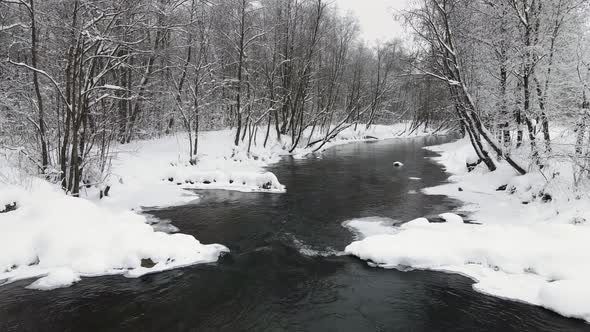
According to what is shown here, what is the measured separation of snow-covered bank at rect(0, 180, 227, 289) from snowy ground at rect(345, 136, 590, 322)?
204 inches

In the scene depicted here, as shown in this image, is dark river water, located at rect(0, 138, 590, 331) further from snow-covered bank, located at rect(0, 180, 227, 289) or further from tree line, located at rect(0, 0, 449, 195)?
tree line, located at rect(0, 0, 449, 195)

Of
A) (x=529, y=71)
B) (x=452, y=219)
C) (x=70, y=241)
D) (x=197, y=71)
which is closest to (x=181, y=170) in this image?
(x=197, y=71)

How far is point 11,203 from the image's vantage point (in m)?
9.76

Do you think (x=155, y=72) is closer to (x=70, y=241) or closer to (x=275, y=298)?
(x=70, y=241)

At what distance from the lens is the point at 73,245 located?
9047mm

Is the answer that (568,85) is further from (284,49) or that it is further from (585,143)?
(284,49)

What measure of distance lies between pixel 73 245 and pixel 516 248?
1133 cm

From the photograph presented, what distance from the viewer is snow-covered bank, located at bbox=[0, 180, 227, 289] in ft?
28.3

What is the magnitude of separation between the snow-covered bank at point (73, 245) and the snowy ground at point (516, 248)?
517 cm

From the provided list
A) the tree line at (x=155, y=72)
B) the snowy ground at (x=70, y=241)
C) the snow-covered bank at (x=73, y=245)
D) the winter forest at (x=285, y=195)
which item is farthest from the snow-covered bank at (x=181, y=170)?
the snow-covered bank at (x=73, y=245)

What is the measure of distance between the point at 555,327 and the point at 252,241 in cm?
768

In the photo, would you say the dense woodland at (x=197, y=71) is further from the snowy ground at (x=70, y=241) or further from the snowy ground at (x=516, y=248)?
the snowy ground at (x=70, y=241)

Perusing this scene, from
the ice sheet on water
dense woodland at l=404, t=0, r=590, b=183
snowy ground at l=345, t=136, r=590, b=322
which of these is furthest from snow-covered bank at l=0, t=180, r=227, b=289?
dense woodland at l=404, t=0, r=590, b=183

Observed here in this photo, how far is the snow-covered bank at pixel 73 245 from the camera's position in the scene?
863cm
